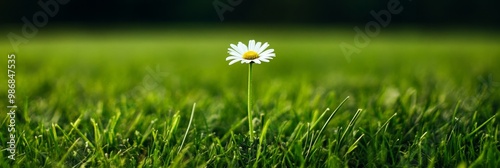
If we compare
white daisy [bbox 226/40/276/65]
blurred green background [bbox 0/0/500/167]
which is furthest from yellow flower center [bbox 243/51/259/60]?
blurred green background [bbox 0/0/500/167]

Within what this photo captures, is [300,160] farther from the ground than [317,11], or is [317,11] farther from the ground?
[317,11]

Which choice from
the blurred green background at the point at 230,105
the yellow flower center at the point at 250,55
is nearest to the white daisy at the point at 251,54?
the yellow flower center at the point at 250,55

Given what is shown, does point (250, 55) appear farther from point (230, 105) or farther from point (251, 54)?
point (230, 105)

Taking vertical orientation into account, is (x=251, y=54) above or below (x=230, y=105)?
above

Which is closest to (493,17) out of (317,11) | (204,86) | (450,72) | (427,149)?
(317,11)

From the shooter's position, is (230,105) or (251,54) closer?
(251,54)

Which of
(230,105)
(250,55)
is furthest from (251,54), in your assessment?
(230,105)

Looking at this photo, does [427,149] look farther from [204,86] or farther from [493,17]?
[493,17]

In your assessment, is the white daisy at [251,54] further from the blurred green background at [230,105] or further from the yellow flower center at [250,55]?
the blurred green background at [230,105]

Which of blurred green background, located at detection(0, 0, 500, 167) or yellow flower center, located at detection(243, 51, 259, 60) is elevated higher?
yellow flower center, located at detection(243, 51, 259, 60)

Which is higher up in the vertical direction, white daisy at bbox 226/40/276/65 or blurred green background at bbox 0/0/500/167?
white daisy at bbox 226/40/276/65

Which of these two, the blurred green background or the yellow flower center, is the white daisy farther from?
the blurred green background
